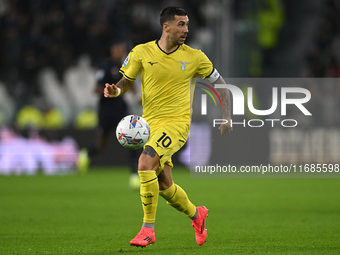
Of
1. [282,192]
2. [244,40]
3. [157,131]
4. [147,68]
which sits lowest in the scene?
[282,192]

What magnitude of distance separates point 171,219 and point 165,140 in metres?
2.13

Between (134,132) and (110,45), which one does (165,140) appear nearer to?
(134,132)

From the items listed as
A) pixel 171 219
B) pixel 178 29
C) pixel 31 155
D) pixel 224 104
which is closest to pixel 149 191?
pixel 224 104

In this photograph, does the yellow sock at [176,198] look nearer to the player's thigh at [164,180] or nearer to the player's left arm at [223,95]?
the player's thigh at [164,180]

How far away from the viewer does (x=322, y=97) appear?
15.3 m

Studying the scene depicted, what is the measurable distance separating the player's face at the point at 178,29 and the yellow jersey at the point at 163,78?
0.16 meters

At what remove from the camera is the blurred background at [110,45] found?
15883 millimetres

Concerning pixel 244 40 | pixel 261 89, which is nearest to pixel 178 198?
pixel 261 89

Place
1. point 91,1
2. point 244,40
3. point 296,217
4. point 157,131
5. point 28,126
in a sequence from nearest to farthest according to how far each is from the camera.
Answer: point 157,131 → point 296,217 → point 28,126 → point 244,40 → point 91,1

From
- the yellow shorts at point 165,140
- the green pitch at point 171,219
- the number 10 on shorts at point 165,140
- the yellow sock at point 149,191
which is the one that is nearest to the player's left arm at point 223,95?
the yellow shorts at point 165,140

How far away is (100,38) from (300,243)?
1514 centimetres

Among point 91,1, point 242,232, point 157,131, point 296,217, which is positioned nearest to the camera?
point 157,131

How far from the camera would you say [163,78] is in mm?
5160

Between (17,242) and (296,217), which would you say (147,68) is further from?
(296,217)
